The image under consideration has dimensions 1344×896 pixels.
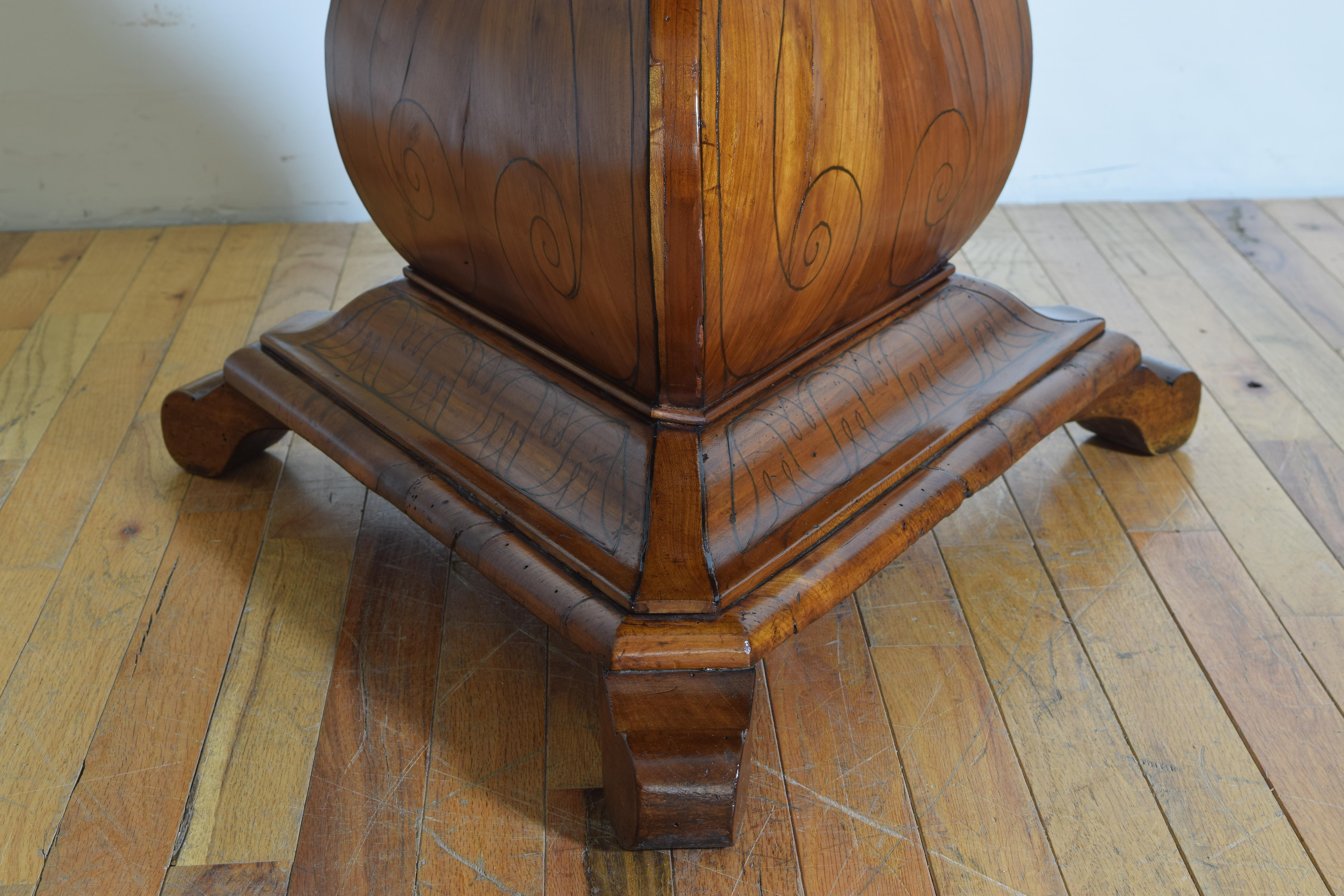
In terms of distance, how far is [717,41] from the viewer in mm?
598

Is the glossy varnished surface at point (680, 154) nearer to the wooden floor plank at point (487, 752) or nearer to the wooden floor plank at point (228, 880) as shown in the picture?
the wooden floor plank at point (487, 752)

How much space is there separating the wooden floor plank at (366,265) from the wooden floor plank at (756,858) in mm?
868

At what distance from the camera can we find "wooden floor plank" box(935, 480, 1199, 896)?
690 millimetres

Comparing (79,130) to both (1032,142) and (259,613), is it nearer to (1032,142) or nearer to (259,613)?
(259,613)

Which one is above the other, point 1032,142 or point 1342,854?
point 1342,854

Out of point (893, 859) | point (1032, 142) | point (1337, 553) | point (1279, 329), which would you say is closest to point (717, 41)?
point (893, 859)

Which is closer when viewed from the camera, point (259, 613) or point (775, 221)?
point (775, 221)

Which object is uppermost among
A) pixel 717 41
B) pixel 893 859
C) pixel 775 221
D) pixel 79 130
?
pixel 717 41

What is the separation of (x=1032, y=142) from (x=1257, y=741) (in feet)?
3.73

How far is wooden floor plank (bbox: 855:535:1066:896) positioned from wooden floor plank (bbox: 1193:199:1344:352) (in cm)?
70

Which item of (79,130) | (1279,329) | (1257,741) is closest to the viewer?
(1257,741)

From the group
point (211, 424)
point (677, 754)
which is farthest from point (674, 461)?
point (211, 424)

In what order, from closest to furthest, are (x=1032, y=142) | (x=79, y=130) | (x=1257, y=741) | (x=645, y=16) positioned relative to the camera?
1. (x=645, y=16)
2. (x=1257, y=741)
3. (x=79, y=130)
4. (x=1032, y=142)

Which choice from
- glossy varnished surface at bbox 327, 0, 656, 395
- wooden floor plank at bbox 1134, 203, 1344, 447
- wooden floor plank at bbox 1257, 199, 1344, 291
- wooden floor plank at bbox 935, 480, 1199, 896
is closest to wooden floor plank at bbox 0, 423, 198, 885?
glossy varnished surface at bbox 327, 0, 656, 395
